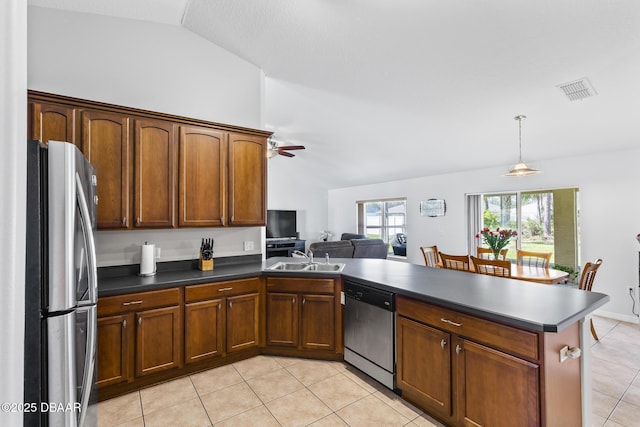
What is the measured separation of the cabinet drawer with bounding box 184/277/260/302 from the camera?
267 cm

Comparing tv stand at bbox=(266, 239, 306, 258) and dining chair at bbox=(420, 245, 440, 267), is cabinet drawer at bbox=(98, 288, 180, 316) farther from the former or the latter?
tv stand at bbox=(266, 239, 306, 258)

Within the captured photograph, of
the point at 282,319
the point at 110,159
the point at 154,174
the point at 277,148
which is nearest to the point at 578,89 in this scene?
the point at 282,319

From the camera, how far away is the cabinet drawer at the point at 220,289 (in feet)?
8.75

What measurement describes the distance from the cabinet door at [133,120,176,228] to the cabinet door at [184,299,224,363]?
83 cm

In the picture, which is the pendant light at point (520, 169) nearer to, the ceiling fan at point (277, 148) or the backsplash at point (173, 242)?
the backsplash at point (173, 242)

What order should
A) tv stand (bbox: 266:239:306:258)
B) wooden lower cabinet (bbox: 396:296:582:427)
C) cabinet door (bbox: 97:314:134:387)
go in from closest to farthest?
wooden lower cabinet (bbox: 396:296:582:427) < cabinet door (bbox: 97:314:134:387) < tv stand (bbox: 266:239:306:258)

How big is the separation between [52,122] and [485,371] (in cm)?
353

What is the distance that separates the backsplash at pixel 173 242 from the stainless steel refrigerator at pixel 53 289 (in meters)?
1.69

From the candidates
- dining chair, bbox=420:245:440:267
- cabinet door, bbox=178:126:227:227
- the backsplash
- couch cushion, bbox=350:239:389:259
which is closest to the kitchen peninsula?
the backsplash

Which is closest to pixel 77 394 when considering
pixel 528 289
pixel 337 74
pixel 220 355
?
pixel 220 355

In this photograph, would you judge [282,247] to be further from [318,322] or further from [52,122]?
[52,122]

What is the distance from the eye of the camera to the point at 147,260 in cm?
283

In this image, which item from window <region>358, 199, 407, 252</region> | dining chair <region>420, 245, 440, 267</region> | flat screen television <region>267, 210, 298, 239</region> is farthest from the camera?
flat screen television <region>267, 210, 298, 239</region>

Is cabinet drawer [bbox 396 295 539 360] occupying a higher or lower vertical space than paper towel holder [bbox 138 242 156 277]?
lower
